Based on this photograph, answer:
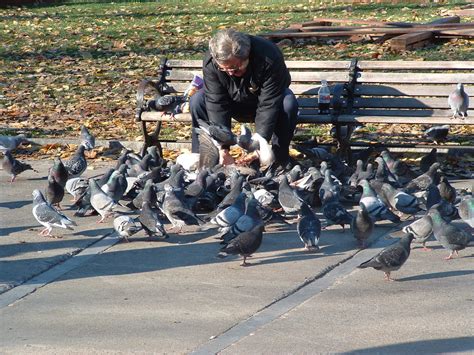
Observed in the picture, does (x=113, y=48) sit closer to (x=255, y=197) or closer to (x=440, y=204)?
(x=255, y=197)

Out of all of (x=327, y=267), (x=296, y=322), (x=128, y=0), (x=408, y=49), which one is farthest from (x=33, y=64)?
(x=128, y=0)

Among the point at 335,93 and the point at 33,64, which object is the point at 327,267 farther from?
the point at 33,64

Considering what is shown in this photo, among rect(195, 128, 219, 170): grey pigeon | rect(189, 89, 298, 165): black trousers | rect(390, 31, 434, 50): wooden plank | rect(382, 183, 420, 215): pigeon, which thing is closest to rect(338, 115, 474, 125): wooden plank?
rect(189, 89, 298, 165): black trousers

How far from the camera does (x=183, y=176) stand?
9156mm

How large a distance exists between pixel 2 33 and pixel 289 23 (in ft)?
21.3

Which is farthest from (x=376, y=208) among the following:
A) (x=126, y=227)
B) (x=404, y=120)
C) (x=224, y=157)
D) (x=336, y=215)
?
(x=404, y=120)

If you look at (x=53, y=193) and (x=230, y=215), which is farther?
(x=53, y=193)

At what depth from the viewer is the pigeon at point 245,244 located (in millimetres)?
7148

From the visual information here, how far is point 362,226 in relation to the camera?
7582mm

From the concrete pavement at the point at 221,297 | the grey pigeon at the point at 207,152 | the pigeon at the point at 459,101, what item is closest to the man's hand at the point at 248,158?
the grey pigeon at the point at 207,152

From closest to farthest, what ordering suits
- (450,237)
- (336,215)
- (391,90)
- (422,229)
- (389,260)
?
1. (389,260)
2. (450,237)
3. (422,229)
4. (336,215)
5. (391,90)

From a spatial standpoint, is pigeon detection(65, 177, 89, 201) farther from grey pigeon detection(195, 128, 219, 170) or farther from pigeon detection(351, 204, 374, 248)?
pigeon detection(351, 204, 374, 248)

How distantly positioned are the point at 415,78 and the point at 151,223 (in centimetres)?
418

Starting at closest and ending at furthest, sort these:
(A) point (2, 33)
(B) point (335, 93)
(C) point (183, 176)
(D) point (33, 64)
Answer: (C) point (183, 176), (B) point (335, 93), (D) point (33, 64), (A) point (2, 33)
